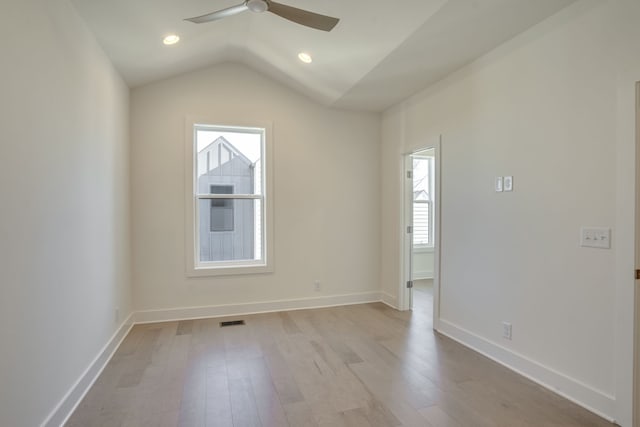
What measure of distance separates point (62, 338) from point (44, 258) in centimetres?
56

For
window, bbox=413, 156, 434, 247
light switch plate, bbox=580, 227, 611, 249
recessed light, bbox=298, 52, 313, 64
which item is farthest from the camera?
window, bbox=413, 156, 434, 247

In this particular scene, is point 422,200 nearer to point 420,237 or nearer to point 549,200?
point 420,237

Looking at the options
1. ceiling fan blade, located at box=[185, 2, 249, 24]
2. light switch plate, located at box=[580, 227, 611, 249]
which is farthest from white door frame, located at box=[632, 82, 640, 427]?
ceiling fan blade, located at box=[185, 2, 249, 24]

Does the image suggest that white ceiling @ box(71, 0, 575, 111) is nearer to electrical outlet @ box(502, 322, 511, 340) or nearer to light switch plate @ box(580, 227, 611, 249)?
light switch plate @ box(580, 227, 611, 249)

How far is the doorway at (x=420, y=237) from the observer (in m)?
4.21

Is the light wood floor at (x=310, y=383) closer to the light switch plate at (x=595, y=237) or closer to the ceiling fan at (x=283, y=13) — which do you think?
the light switch plate at (x=595, y=237)

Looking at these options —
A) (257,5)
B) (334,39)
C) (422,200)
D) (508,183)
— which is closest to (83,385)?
(257,5)

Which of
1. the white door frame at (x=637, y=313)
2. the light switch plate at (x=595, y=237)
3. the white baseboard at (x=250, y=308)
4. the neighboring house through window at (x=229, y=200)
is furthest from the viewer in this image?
the neighboring house through window at (x=229, y=200)

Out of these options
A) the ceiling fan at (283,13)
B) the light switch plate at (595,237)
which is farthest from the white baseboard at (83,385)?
the light switch plate at (595,237)

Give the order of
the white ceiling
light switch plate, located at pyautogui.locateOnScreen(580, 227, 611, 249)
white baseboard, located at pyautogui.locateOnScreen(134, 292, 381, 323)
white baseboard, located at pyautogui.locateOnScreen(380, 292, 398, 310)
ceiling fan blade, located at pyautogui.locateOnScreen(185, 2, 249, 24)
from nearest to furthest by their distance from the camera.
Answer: light switch plate, located at pyautogui.locateOnScreen(580, 227, 611, 249), ceiling fan blade, located at pyautogui.locateOnScreen(185, 2, 249, 24), the white ceiling, white baseboard, located at pyautogui.locateOnScreen(134, 292, 381, 323), white baseboard, located at pyautogui.locateOnScreen(380, 292, 398, 310)

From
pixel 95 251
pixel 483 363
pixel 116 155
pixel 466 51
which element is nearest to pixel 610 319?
pixel 483 363

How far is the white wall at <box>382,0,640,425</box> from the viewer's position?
2.03 meters

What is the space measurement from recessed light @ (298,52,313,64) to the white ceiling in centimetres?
5

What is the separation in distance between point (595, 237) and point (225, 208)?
12.0ft
